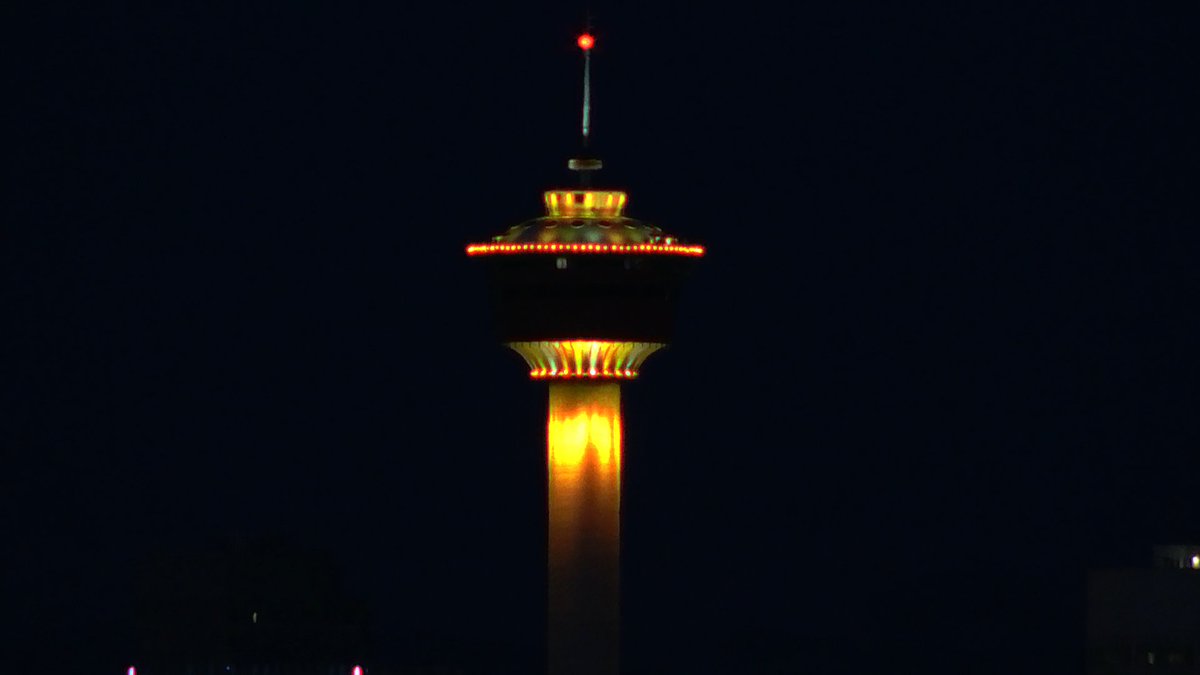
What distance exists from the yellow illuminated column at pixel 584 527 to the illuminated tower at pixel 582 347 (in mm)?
39

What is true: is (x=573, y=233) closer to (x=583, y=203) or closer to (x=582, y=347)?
(x=583, y=203)

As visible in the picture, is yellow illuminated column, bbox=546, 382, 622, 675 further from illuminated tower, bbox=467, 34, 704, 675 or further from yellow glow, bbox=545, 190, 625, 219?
yellow glow, bbox=545, 190, 625, 219

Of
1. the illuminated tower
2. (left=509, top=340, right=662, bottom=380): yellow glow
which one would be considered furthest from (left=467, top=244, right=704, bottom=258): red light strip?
(left=509, top=340, right=662, bottom=380): yellow glow

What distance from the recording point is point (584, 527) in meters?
149

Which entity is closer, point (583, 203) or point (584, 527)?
Answer: point (584, 527)

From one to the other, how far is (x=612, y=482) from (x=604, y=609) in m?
5.17

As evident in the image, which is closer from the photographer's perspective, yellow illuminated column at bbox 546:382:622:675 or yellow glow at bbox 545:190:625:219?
yellow illuminated column at bbox 546:382:622:675

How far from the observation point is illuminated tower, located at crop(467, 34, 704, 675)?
149125 millimetres

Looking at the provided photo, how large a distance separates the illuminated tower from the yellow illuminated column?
0.04 m

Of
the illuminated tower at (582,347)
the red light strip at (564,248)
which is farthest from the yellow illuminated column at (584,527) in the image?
the red light strip at (564,248)

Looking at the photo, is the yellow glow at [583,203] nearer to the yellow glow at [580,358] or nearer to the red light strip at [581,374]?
the yellow glow at [580,358]

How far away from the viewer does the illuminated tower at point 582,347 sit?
489 feet

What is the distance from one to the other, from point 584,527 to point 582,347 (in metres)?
7.02

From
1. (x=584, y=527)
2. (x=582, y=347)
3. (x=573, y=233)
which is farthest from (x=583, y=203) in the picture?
(x=584, y=527)
